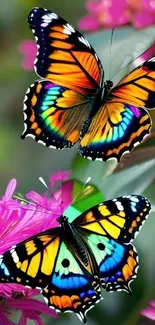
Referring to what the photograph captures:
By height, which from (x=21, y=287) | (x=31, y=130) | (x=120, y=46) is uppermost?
(x=120, y=46)

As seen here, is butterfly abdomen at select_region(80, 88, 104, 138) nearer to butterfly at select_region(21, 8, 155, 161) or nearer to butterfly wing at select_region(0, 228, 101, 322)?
butterfly at select_region(21, 8, 155, 161)

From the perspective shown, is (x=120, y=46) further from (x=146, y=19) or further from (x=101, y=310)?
(x=101, y=310)

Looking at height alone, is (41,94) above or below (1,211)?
above

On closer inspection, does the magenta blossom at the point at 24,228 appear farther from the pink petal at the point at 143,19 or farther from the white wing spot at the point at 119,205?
the pink petal at the point at 143,19

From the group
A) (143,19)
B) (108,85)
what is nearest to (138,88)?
(108,85)

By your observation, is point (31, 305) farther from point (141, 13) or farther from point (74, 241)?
point (141, 13)

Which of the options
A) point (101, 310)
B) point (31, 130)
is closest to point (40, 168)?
point (31, 130)

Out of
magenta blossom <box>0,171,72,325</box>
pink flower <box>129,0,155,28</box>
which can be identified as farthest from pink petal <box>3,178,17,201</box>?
pink flower <box>129,0,155,28</box>
